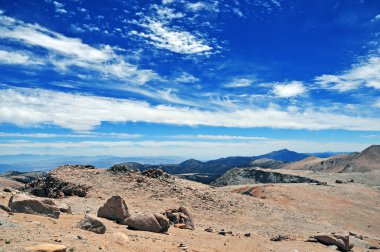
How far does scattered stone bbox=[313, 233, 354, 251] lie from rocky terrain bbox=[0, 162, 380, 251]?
0.19 ft

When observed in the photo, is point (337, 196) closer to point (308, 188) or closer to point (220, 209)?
point (308, 188)

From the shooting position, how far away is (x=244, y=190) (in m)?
49.7

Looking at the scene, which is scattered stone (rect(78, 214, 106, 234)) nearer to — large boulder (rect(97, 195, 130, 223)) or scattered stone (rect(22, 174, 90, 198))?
large boulder (rect(97, 195, 130, 223))

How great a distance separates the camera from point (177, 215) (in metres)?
22.5

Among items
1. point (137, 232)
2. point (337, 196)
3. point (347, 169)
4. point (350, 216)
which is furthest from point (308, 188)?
point (347, 169)

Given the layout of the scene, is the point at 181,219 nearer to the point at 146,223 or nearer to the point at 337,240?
the point at 146,223

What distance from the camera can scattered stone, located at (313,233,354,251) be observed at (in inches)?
837

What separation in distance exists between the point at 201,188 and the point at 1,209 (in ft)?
73.9

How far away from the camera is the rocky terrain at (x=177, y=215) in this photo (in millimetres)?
13688

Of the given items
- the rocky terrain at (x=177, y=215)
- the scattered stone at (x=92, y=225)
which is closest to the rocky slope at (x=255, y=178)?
the rocky terrain at (x=177, y=215)

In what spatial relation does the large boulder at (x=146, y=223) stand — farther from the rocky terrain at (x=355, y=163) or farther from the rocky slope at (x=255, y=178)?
the rocky terrain at (x=355, y=163)

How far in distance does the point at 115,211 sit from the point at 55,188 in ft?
38.6

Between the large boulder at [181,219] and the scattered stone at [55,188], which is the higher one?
the scattered stone at [55,188]

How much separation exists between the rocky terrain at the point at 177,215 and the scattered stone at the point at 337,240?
0.19 ft
